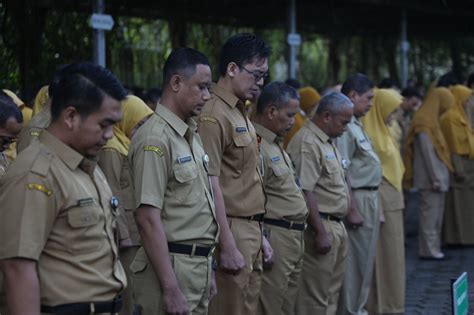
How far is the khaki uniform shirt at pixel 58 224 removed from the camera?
3613mm

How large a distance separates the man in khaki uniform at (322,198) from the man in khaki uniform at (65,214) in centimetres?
346

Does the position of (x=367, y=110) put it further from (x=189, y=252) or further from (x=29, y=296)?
(x=29, y=296)

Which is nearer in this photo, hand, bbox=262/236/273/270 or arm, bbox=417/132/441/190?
hand, bbox=262/236/273/270

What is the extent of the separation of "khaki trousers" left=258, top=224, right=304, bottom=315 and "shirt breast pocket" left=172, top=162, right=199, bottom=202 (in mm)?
1790

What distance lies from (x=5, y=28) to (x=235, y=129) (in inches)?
179

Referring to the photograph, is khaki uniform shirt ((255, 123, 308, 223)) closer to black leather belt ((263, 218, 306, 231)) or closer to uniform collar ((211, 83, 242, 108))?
black leather belt ((263, 218, 306, 231))

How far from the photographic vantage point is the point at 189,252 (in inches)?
189

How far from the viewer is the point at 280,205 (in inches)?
258

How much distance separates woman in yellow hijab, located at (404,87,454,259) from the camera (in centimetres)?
1147

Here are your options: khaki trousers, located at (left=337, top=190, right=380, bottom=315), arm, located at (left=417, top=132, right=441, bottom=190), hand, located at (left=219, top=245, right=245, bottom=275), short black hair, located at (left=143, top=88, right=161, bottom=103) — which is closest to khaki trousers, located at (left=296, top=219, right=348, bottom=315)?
khaki trousers, located at (left=337, top=190, right=380, bottom=315)

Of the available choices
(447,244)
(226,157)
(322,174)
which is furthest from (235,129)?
(447,244)

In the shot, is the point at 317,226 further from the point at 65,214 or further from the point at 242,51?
the point at 65,214

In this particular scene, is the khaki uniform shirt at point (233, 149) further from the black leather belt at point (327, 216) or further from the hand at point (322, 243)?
the black leather belt at point (327, 216)

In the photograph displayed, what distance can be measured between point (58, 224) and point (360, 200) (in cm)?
471
